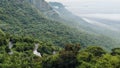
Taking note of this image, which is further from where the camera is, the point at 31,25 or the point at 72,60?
the point at 31,25

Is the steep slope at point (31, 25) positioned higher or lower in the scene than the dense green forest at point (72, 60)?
lower

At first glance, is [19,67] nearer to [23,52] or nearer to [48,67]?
[48,67]

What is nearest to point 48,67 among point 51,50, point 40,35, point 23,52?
point 23,52

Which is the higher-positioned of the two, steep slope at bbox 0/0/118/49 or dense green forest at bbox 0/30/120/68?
dense green forest at bbox 0/30/120/68

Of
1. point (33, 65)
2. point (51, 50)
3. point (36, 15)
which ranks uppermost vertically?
point (33, 65)

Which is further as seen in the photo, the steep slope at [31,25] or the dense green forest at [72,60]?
the steep slope at [31,25]

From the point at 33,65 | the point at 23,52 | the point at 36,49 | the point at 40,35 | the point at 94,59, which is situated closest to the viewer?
the point at 94,59

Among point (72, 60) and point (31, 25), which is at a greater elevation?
point (72, 60)

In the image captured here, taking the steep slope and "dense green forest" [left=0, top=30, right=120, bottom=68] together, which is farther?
the steep slope
